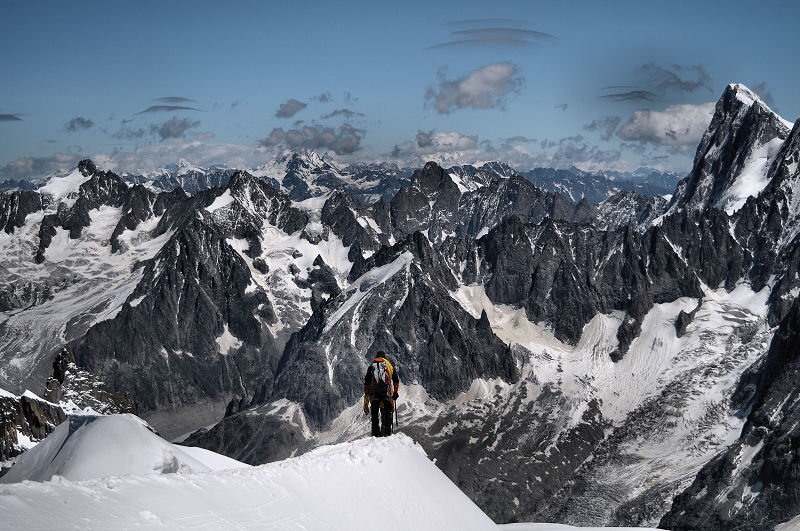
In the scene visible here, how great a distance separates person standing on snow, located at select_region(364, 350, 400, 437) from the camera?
1673 inches

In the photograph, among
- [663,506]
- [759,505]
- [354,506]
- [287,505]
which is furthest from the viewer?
[663,506]

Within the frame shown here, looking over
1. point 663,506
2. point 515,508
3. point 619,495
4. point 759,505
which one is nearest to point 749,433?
point 759,505

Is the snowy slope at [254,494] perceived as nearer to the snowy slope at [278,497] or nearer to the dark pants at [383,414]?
the snowy slope at [278,497]

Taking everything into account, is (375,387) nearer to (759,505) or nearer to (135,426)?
(135,426)

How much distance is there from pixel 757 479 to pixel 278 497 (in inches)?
4641

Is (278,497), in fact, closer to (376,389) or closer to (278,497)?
(278,497)

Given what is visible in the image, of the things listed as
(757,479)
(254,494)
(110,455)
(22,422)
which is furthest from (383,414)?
(757,479)

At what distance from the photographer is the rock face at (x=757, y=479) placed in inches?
4562

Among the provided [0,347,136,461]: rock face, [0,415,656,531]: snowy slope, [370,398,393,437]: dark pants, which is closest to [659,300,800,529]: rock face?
[370,398,393,437]: dark pants

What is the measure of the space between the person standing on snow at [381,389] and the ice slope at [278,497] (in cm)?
281

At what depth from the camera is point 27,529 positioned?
21.4 m

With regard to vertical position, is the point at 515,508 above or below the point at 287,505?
below

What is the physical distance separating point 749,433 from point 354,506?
131m

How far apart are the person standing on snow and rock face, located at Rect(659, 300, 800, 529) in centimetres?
8893
